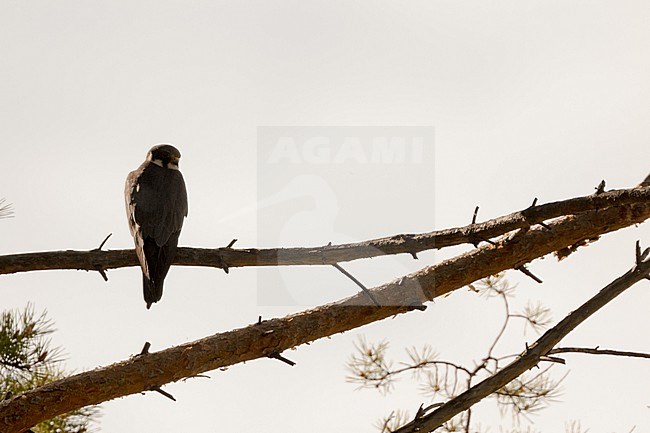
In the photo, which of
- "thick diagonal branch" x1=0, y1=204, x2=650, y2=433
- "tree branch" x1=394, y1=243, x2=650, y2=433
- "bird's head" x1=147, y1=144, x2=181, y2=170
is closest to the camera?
"thick diagonal branch" x1=0, y1=204, x2=650, y2=433

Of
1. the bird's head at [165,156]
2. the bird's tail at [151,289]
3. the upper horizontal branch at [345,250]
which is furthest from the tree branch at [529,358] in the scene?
the bird's head at [165,156]

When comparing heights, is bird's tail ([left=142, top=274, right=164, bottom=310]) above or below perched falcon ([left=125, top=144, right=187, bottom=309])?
below

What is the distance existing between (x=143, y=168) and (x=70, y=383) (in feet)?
6.50

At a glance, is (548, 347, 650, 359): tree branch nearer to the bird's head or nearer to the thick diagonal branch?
the thick diagonal branch

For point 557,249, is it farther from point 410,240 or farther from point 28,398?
point 28,398

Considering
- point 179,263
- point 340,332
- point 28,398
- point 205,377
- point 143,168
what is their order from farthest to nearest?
1. point 143,168
2. point 179,263
3. point 340,332
4. point 205,377
5. point 28,398

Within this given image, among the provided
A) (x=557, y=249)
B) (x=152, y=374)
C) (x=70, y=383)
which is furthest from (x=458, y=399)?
(x=70, y=383)

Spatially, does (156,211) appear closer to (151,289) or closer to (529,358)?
(151,289)

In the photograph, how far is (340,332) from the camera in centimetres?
341

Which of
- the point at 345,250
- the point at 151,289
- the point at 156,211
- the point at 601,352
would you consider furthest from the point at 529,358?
the point at 156,211

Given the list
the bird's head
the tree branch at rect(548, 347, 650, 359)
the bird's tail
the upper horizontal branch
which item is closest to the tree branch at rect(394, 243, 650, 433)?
the tree branch at rect(548, 347, 650, 359)

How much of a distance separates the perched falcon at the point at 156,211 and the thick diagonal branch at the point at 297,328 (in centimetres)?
72

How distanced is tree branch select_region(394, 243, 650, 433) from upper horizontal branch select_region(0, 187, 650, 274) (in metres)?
0.46

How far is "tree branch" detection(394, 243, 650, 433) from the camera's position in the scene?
10.2ft
